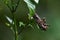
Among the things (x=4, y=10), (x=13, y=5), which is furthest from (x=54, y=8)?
(x=13, y=5)

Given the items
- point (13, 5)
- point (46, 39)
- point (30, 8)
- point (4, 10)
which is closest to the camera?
point (30, 8)

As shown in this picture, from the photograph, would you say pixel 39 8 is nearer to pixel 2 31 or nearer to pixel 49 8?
pixel 49 8

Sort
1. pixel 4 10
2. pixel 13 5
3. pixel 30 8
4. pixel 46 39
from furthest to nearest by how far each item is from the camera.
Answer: pixel 46 39 → pixel 4 10 → pixel 13 5 → pixel 30 8

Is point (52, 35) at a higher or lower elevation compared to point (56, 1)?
lower

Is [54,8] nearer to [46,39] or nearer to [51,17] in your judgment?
[51,17]

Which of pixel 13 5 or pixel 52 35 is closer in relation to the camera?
pixel 13 5

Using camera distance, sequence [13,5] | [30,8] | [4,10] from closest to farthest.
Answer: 1. [30,8]
2. [13,5]
3. [4,10]

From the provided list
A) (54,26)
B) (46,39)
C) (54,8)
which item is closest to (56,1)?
(54,8)

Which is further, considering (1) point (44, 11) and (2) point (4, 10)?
(1) point (44, 11)

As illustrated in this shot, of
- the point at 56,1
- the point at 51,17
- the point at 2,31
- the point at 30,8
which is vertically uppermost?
the point at 56,1
